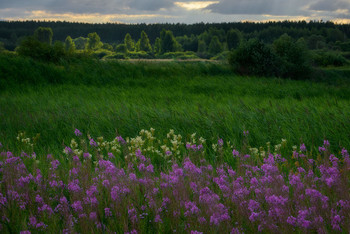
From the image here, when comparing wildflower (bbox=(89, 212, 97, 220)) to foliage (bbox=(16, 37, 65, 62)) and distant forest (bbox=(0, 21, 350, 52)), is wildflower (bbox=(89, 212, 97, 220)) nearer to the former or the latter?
foliage (bbox=(16, 37, 65, 62))

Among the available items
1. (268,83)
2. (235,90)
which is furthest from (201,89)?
(268,83)

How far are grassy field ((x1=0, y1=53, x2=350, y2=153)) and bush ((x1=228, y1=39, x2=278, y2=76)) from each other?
1.10m

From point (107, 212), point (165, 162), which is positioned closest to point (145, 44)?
point (165, 162)

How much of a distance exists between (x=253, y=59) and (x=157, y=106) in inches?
530

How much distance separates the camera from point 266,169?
3.59 m

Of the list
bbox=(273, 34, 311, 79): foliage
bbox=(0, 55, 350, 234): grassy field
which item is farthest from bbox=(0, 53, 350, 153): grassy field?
bbox=(273, 34, 311, 79): foliage

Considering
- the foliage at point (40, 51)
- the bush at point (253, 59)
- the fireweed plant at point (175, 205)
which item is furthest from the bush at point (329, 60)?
the fireweed plant at point (175, 205)

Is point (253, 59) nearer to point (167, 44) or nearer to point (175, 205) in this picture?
point (175, 205)

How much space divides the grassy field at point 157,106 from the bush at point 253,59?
1099mm

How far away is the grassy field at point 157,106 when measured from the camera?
23.6ft

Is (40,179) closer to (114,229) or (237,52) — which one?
(114,229)

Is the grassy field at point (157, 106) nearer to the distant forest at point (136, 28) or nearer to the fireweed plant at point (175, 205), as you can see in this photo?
the fireweed plant at point (175, 205)

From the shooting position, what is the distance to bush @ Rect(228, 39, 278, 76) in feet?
72.9

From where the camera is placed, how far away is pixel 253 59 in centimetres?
2220
